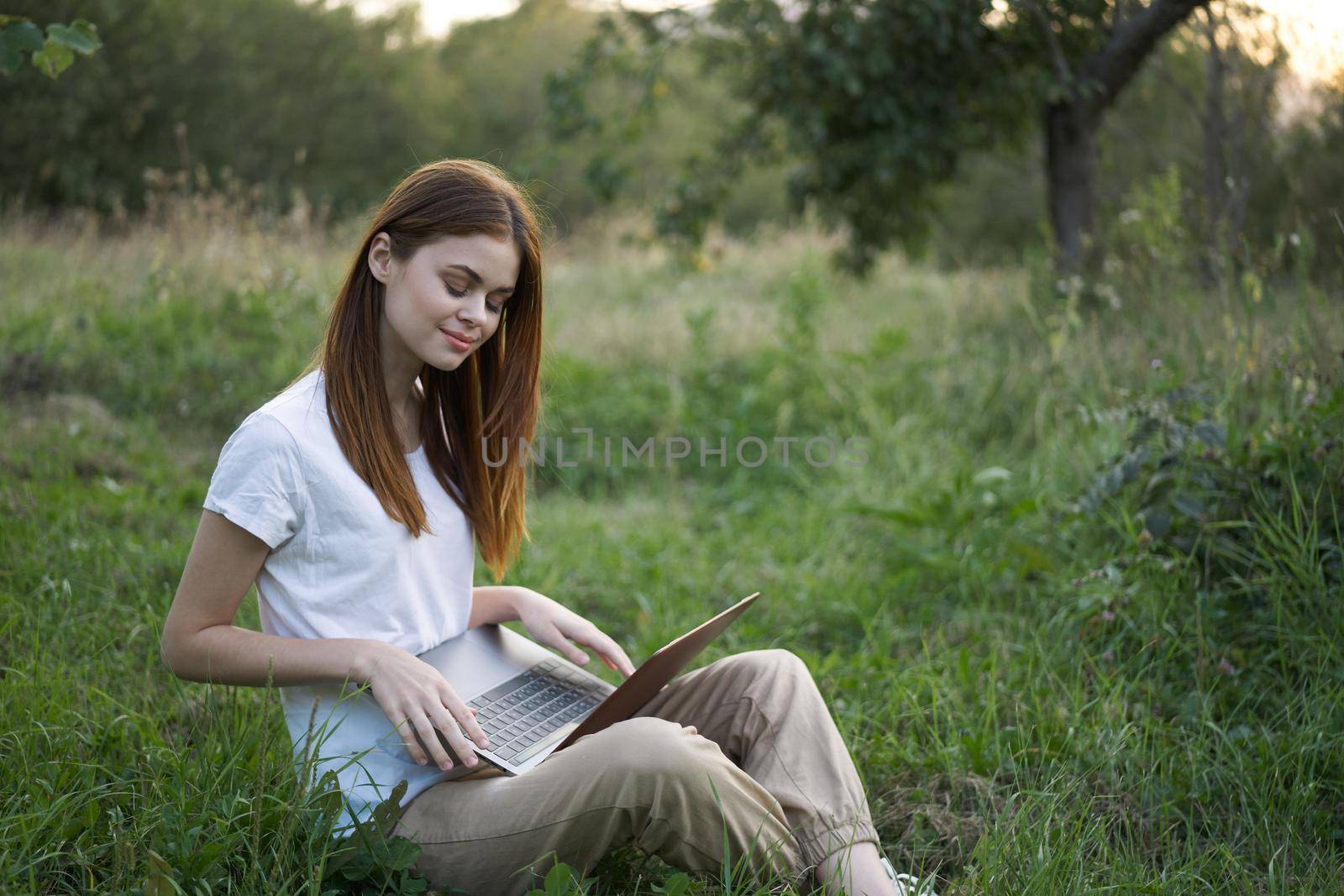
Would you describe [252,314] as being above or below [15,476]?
above

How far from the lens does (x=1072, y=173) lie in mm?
5945

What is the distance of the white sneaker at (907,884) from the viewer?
178 centimetres

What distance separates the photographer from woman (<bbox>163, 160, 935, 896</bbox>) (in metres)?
1.60

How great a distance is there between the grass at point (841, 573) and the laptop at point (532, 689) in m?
0.26

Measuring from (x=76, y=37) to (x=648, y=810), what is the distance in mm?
2071

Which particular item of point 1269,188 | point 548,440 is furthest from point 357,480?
point 1269,188

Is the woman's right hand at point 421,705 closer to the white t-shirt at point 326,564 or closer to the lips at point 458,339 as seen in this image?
the white t-shirt at point 326,564

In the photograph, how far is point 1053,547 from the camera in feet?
11.1

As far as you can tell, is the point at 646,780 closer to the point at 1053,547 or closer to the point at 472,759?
the point at 472,759

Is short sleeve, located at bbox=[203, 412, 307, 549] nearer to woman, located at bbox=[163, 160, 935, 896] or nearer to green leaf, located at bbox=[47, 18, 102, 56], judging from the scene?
woman, located at bbox=[163, 160, 935, 896]

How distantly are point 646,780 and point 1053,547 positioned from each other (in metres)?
2.23

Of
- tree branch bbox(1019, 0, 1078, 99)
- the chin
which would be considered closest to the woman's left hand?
the chin

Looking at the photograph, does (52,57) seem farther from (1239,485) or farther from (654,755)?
(1239,485)

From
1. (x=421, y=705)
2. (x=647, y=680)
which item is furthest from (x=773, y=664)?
(x=421, y=705)
